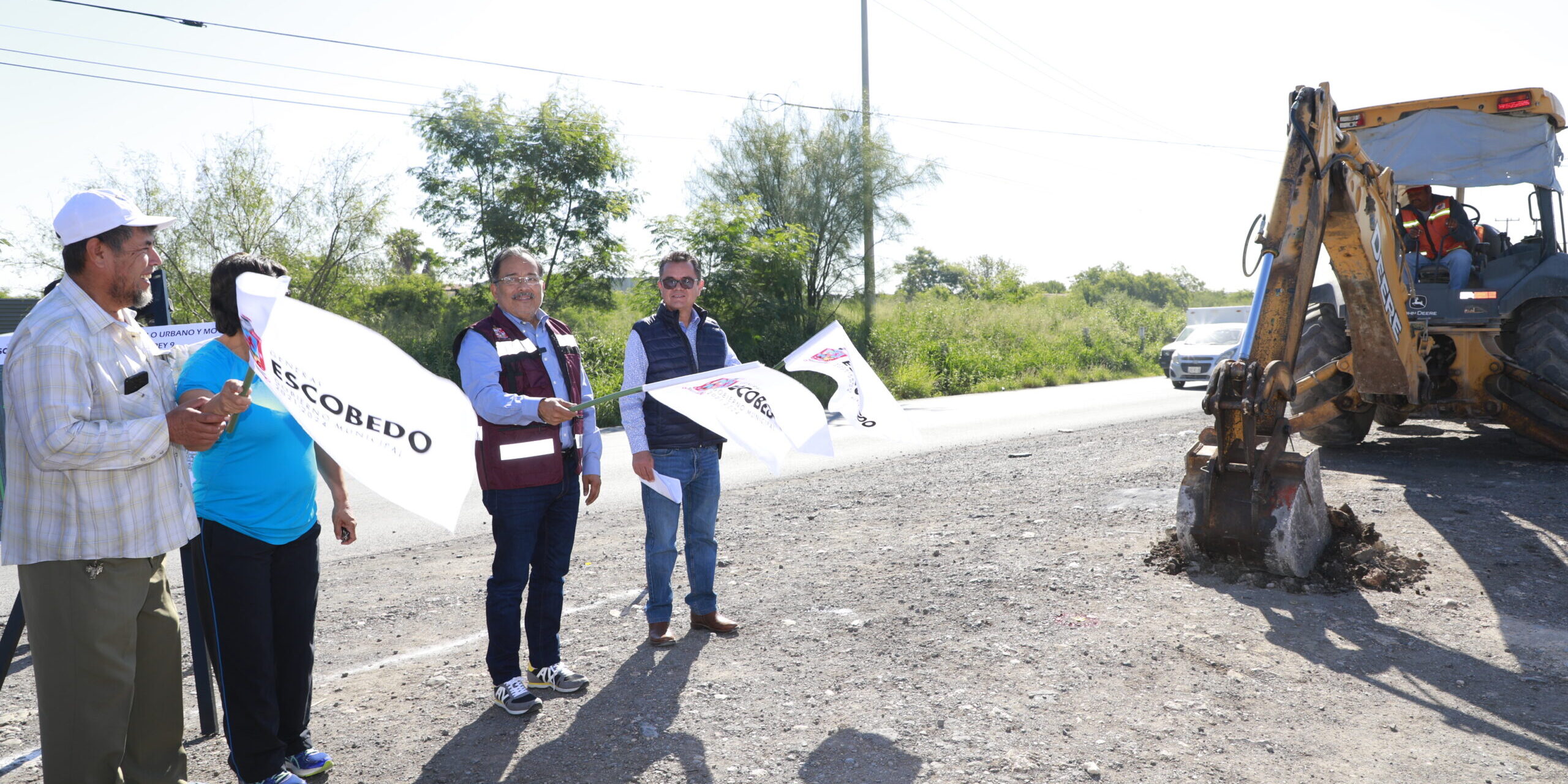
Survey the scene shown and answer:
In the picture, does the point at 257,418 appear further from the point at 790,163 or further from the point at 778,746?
the point at 790,163

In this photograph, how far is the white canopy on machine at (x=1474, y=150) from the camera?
841 centimetres

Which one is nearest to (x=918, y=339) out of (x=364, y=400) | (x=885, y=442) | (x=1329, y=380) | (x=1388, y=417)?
(x=885, y=442)

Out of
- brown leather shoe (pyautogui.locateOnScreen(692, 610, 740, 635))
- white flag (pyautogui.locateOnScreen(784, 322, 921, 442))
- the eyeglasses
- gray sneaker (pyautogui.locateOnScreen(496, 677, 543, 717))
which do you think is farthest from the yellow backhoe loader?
gray sneaker (pyautogui.locateOnScreen(496, 677, 543, 717))

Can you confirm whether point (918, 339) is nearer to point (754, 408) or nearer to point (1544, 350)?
point (1544, 350)

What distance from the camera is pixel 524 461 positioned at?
387 cm

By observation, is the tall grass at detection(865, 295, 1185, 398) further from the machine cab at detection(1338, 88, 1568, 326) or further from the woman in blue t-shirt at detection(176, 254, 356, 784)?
the woman in blue t-shirt at detection(176, 254, 356, 784)

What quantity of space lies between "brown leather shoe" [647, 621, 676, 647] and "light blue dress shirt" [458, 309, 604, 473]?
1.09 metres

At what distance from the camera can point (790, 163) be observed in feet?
83.6

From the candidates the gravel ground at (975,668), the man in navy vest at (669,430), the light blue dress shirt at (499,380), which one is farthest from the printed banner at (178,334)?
the man in navy vest at (669,430)

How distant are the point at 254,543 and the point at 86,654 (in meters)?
0.59

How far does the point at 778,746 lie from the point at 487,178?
19457 mm

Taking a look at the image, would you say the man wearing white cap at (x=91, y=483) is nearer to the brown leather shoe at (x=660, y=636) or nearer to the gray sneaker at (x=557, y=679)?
the gray sneaker at (x=557, y=679)

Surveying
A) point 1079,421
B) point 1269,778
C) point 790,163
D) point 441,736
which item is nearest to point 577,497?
point 441,736

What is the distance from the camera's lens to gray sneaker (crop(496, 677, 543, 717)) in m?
3.81
